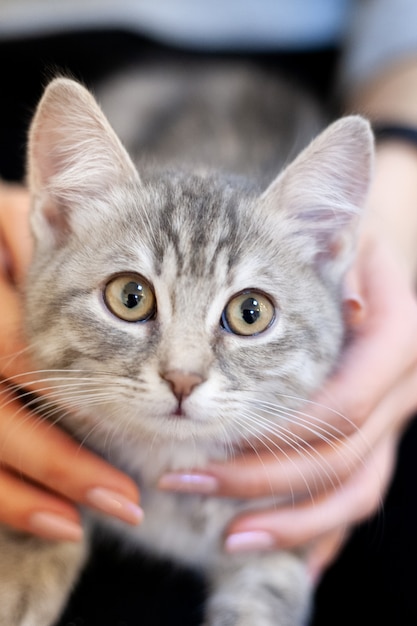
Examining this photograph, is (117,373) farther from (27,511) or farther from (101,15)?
(101,15)

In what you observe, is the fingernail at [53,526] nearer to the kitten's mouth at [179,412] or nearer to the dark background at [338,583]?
the dark background at [338,583]

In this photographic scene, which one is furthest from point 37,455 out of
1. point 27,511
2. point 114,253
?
point 114,253

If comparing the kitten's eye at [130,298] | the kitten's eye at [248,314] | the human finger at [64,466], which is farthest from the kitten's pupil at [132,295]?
the human finger at [64,466]

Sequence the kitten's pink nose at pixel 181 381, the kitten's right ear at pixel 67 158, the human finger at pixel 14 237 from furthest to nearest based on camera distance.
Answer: the human finger at pixel 14 237
the kitten's right ear at pixel 67 158
the kitten's pink nose at pixel 181 381

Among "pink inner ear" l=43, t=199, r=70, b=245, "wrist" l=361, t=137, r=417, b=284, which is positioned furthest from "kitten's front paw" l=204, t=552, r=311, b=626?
"wrist" l=361, t=137, r=417, b=284

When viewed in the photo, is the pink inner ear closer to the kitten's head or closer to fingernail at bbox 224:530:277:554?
the kitten's head

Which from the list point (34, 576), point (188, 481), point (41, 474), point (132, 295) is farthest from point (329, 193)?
point (34, 576)

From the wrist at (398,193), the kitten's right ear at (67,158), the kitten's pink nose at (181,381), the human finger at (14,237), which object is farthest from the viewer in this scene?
the wrist at (398,193)

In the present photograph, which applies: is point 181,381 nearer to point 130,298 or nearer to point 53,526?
point 130,298
